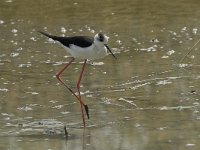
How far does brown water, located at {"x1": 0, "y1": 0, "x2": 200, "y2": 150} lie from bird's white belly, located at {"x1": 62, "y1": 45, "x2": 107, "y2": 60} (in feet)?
1.65

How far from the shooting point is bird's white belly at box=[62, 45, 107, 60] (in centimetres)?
729

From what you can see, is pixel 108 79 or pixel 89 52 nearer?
pixel 89 52

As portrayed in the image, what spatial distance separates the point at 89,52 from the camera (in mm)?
7309

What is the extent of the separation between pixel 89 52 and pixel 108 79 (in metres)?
1.25

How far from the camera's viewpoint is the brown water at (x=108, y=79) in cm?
639

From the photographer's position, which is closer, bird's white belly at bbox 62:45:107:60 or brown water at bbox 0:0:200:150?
brown water at bbox 0:0:200:150

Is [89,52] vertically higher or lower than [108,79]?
higher

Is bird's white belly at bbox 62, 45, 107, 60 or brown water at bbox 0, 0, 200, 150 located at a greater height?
bird's white belly at bbox 62, 45, 107, 60

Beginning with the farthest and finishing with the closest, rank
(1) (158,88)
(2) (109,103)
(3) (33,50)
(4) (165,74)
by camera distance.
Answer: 1. (3) (33,50)
2. (4) (165,74)
3. (1) (158,88)
4. (2) (109,103)

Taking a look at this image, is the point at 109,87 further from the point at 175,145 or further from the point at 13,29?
the point at 13,29

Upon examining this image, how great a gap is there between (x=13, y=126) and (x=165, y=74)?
247 cm

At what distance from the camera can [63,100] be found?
7.69 m

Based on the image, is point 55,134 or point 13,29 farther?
point 13,29

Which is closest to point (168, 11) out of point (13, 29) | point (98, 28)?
point (98, 28)
